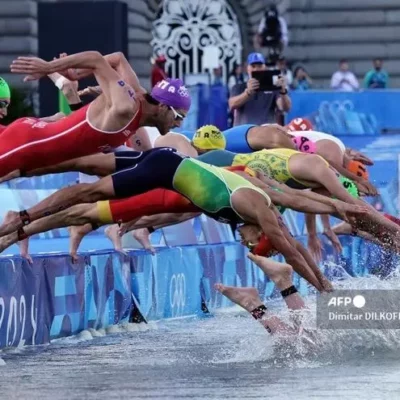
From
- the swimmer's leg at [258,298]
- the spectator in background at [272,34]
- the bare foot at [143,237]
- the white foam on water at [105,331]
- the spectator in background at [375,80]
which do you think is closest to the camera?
the swimmer's leg at [258,298]

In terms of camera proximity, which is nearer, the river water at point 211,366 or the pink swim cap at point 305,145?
the river water at point 211,366

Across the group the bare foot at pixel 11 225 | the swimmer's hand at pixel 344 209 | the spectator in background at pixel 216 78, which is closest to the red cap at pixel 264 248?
the swimmer's hand at pixel 344 209

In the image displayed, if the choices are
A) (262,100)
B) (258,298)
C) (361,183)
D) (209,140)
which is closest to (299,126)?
(262,100)

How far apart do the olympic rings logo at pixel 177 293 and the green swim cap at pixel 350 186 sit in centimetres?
180

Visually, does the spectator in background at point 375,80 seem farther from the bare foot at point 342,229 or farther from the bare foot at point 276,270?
the bare foot at point 276,270

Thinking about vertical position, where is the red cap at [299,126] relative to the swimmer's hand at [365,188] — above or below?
above

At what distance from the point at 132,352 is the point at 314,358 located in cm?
157

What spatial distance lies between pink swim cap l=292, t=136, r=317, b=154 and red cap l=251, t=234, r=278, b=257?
4.08 m

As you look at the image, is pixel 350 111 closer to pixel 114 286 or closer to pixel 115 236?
pixel 115 236

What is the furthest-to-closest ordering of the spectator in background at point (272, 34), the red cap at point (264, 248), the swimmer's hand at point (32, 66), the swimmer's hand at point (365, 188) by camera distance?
the spectator in background at point (272, 34) < the swimmer's hand at point (365, 188) < the red cap at point (264, 248) < the swimmer's hand at point (32, 66)

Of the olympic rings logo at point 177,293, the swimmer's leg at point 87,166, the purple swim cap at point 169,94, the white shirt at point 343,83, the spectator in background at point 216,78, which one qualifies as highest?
the purple swim cap at point 169,94

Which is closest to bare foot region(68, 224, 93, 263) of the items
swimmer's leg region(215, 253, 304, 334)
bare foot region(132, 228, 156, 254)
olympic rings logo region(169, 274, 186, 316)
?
swimmer's leg region(215, 253, 304, 334)

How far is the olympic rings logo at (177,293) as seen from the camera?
1798cm

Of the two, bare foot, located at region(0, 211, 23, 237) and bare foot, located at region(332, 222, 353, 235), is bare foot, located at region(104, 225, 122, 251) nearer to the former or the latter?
bare foot, located at region(0, 211, 23, 237)
